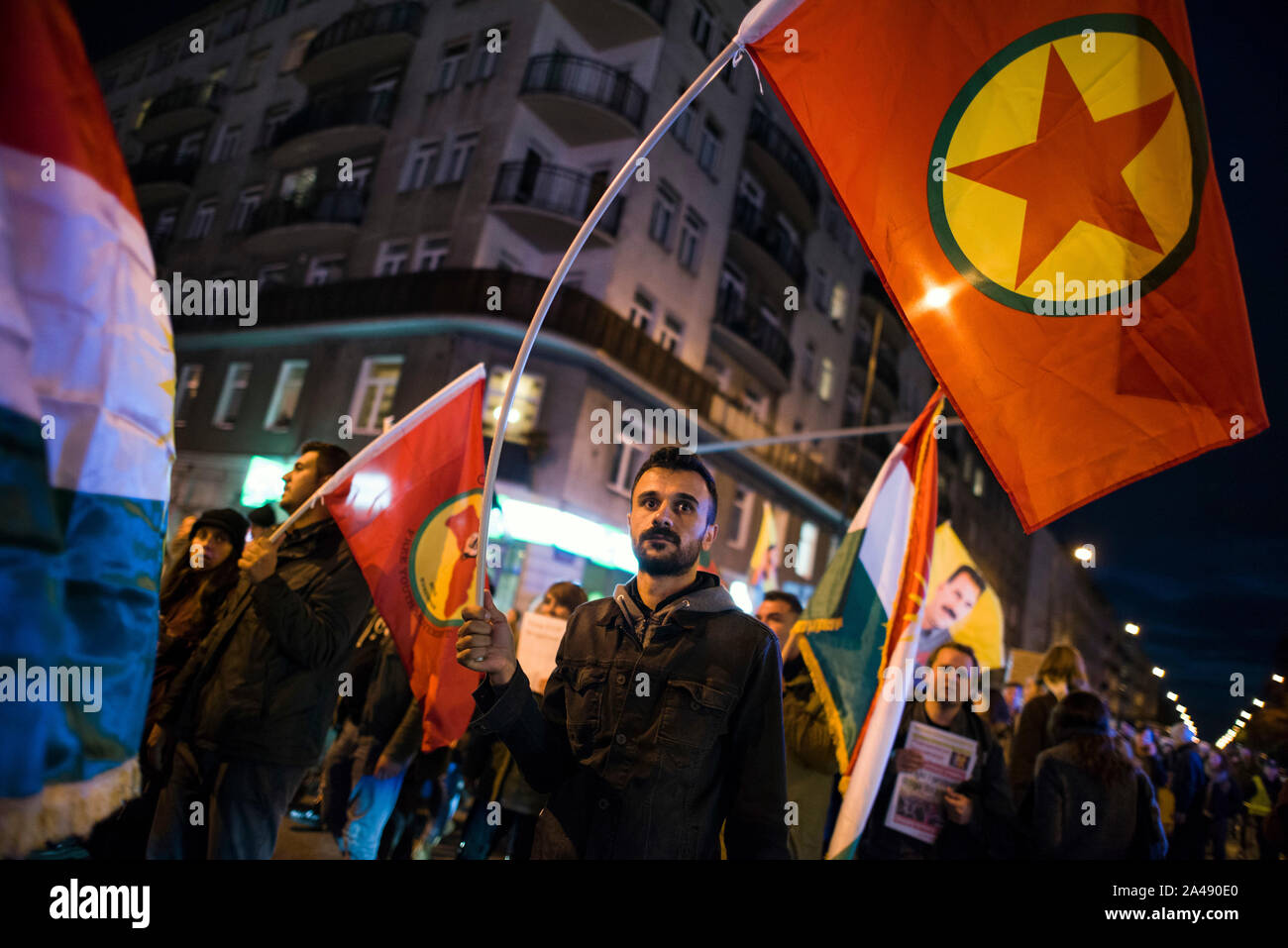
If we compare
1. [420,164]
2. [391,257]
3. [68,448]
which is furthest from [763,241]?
[68,448]

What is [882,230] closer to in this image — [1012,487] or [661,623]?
[1012,487]

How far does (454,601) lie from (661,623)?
2.04 meters

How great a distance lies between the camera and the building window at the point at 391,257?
20.0m

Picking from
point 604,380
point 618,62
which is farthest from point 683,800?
point 618,62

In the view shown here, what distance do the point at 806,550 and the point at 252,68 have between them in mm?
27115

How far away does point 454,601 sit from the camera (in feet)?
13.6

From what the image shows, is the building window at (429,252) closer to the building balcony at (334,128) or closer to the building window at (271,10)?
the building balcony at (334,128)

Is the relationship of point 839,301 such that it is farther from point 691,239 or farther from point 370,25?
point 370,25

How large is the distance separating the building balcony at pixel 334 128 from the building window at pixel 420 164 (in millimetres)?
1675

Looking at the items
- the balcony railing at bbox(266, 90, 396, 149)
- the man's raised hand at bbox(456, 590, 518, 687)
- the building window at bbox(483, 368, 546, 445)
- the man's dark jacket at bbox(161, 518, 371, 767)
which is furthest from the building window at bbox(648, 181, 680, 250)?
the man's raised hand at bbox(456, 590, 518, 687)

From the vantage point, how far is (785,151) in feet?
83.7

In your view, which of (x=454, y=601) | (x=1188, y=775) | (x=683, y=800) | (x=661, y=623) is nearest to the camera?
(x=683, y=800)

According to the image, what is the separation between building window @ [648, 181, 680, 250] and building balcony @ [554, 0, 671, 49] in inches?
160

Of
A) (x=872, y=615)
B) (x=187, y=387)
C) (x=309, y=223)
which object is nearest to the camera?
(x=872, y=615)
